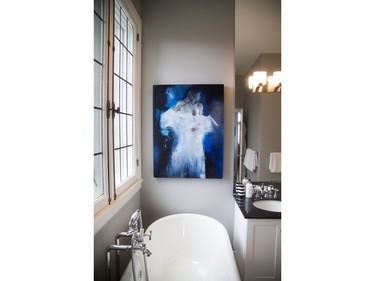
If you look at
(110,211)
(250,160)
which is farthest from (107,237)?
(250,160)

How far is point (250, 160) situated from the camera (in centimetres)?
183

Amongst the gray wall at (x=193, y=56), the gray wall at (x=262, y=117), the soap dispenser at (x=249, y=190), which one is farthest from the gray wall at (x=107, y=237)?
the gray wall at (x=262, y=117)

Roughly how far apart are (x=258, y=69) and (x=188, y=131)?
3.21 feet

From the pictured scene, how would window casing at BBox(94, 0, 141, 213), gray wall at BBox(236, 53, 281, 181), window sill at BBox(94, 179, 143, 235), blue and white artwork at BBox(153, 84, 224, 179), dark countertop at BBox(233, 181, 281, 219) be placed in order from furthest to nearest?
1. blue and white artwork at BBox(153, 84, 224, 179)
2. gray wall at BBox(236, 53, 281, 181)
3. dark countertop at BBox(233, 181, 281, 219)
4. window casing at BBox(94, 0, 141, 213)
5. window sill at BBox(94, 179, 143, 235)

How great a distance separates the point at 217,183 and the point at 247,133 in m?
0.63

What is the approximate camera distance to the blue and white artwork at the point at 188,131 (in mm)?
A: 1828

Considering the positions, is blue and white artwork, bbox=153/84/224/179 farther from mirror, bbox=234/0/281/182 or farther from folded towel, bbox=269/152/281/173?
folded towel, bbox=269/152/281/173

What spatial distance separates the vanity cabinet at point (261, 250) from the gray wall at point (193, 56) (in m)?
0.48

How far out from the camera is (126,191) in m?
1.50

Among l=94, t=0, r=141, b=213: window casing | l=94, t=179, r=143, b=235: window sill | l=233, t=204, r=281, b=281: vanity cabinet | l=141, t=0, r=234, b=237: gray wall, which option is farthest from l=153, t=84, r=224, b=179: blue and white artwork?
l=233, t=204, r=281, b=281: vanity cabinet

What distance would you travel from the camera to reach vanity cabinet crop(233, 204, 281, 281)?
4.65 ft

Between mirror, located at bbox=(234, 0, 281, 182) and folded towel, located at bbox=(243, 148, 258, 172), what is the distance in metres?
0.02
